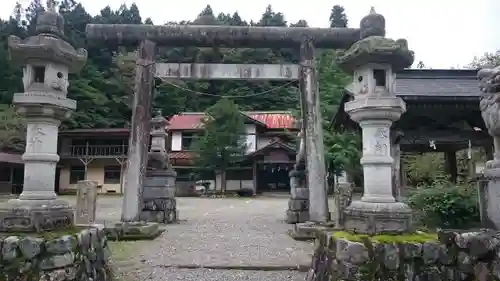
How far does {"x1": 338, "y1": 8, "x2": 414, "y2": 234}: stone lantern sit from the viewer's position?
14.9ft

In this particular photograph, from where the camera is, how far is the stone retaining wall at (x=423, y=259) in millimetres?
4125

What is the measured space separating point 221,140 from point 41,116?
2517cm

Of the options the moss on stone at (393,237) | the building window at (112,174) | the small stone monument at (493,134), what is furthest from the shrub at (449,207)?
the building window at (112,174)

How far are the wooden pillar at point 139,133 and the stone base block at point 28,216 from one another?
15.9 ft

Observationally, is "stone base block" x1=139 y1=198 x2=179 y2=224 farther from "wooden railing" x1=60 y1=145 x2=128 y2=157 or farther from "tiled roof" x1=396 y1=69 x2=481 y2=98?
"wooden railing" x1=60 y1=145 x2=128 y2=157

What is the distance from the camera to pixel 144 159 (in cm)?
1004

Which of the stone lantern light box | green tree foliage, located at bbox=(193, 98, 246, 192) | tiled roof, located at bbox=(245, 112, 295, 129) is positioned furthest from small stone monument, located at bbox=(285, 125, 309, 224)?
tiled roof, located at bbox=(245, 112, 295, 129)

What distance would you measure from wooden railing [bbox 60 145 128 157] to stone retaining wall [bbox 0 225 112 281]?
29761mm

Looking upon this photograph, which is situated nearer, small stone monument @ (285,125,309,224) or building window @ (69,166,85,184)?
small stone monument @ (285,125,309,224)

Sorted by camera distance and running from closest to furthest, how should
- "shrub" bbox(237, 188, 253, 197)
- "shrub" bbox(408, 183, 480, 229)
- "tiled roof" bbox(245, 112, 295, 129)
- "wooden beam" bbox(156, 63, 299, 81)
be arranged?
"shrub" bbox(408, 183, 480, 229)
"wooden beam" bbox(156, 63, 299, 81)
"shrub" bbox(237, 188, 253, 197)
"tiled roof" bbox(245, 112, 295, 129)

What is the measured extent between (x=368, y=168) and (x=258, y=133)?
104 feet

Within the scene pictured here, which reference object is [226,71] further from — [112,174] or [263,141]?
[112,174]

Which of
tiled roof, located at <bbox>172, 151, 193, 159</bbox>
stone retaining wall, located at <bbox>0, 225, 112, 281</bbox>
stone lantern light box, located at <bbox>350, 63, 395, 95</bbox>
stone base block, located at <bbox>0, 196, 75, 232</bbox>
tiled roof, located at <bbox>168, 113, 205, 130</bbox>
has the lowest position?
stone retaining wall, located at <bbox>0, 225, 112, 281</bbox>

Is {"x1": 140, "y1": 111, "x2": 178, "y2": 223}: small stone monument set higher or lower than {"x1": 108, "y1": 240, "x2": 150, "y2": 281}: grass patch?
higher
